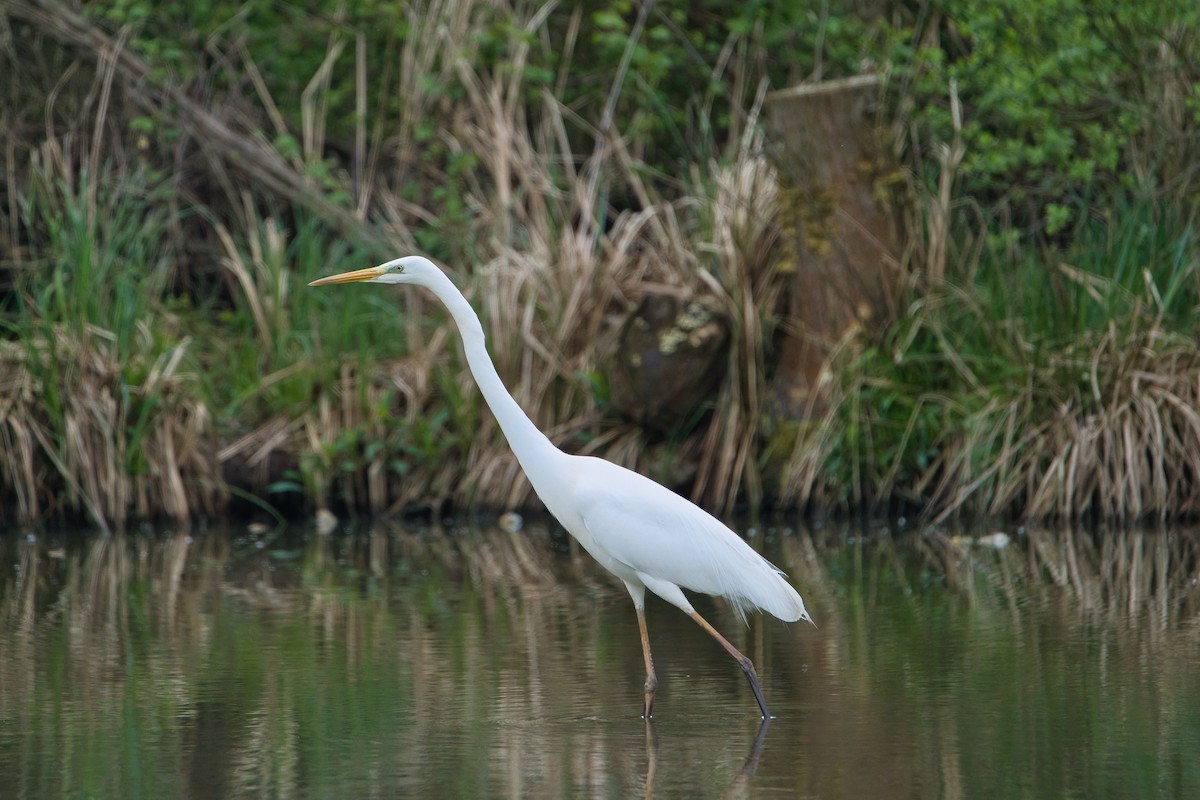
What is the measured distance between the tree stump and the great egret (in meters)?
4.30

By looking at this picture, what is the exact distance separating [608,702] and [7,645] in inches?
99.6

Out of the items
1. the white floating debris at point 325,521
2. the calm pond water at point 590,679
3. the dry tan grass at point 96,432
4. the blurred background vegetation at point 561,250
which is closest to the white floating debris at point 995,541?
the calm pond water at point 590,679

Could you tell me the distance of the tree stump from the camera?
Answer: 8.94 metres

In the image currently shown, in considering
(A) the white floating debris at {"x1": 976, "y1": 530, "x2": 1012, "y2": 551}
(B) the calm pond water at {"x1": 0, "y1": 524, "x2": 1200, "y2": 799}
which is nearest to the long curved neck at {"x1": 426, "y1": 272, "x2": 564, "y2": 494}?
(B) the calm pond water at {"x1": 0, "y1": 524, "x2": 1200, "y2": 799}

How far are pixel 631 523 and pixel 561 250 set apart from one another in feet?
17.7

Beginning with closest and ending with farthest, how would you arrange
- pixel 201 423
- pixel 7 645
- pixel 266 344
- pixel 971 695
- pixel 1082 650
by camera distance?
pixel 971 695 → pixel 1082 650 → pixel 7 645 → pixel 201 423 → pixel 266 344

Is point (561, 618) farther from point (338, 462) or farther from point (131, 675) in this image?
point (338, 462)

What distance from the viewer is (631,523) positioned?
15.5 ft

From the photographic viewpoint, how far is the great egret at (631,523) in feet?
15.5

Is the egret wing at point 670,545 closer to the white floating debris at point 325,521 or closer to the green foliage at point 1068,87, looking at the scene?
the green foliage at point 1068,87

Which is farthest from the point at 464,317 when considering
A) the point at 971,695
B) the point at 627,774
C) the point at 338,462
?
the point at 338,462

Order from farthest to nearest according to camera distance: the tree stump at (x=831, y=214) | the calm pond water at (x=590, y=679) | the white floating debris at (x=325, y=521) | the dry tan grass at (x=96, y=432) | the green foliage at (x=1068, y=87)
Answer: the white floating debris at (x=325, y=521)
the dry tan grass at (x=96, y=432)
the tree stump at (x=831, y=214)
the green foliage at (x=1068, y=87)
the calm pond water at (x=590, y=679)

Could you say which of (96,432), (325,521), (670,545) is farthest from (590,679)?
(96,432)

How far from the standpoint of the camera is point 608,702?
4.77 m
